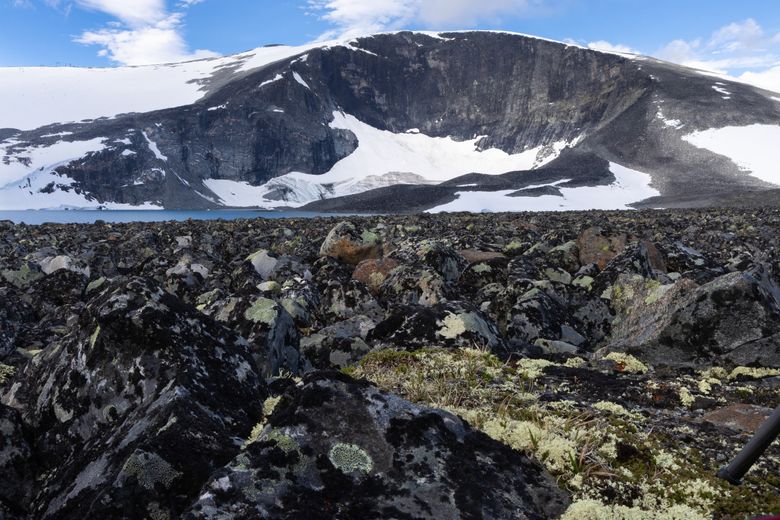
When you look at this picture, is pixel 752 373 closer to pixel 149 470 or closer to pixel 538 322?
pixel 538 322

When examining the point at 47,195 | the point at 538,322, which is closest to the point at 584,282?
the point at 538,322

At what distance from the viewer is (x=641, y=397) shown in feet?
16.6

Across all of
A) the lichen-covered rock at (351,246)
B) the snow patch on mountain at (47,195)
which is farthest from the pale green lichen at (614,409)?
the snow patch on mountain at (47,195)

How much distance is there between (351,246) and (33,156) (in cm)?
21423

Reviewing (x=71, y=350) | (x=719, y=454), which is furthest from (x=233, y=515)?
(x=71, y=350)

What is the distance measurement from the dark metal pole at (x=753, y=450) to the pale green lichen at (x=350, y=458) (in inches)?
83.0

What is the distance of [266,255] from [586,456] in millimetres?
15726

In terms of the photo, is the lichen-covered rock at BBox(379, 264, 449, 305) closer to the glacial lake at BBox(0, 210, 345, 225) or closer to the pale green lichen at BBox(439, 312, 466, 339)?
the pale green lichen at BBox(439, 312, 466, 339)

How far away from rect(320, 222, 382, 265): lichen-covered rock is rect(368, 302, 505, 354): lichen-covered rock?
13.0 metres

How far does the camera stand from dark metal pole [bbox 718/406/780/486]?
8.68 feet

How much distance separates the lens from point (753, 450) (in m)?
2.88

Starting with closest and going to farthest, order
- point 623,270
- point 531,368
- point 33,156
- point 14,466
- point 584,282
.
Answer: point 14,466, point 531,368, point 623,270, point 584,282, point 33,156

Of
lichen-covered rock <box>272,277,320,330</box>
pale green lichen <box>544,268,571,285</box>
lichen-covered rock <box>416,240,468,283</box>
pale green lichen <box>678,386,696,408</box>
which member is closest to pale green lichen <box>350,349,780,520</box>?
pale green lichen <box>678,386,696,408</box>

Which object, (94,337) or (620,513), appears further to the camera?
(94,337)
